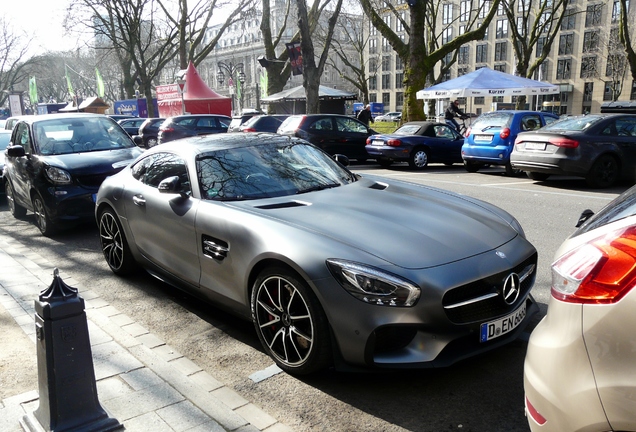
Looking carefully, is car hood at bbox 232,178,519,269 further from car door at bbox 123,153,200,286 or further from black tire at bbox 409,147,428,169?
black tire at bbox 409,147,428,169

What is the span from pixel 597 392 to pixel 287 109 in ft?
117

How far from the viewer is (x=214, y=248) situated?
12.8ft

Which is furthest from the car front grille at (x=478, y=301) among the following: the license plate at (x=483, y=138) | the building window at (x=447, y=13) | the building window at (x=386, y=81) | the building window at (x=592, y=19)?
the building window at (x=386, y=81)


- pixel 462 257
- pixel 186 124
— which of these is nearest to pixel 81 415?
pixel 462 257

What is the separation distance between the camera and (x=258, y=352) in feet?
12.8

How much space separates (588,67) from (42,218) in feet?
263

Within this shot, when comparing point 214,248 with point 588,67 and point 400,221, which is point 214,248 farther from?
point 588,67

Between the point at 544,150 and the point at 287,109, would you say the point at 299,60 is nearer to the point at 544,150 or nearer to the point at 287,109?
the point at 287,109

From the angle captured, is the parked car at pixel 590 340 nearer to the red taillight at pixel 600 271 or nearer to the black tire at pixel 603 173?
the red taillight at pixel 600 271

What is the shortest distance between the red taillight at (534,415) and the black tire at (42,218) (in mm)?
7086

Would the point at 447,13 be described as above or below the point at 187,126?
above

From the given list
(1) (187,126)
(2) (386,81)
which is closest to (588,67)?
(2) (386,81)

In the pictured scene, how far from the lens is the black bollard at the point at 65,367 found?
2.58 metres

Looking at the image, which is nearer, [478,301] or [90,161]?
[478,301]
